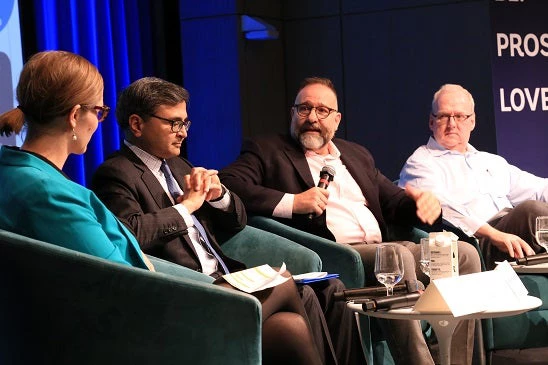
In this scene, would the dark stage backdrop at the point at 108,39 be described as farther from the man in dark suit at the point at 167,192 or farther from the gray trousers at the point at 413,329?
the gray trousers at the point at 413,329

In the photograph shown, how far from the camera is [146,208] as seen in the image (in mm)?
3506

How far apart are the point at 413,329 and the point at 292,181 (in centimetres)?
122

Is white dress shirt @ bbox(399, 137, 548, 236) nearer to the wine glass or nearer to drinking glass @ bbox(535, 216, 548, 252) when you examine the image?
drinking glass @ bbox(535, 216, 548, 252)

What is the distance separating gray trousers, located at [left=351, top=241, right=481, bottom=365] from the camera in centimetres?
331

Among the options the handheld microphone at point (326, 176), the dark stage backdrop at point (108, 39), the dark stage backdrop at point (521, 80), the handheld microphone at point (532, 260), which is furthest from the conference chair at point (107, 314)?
the dark stage backdrop at point (521, 80)

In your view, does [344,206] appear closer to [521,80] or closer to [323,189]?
[323,189]

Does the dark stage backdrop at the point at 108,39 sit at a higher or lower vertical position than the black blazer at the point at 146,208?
higher

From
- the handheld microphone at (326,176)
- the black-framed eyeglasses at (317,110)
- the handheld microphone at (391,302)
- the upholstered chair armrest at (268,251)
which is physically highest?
the black-framed eyeglasses at (317,110)

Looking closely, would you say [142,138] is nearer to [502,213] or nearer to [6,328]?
[6,328]

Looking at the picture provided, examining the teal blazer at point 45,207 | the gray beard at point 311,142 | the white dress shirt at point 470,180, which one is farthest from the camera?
the white dress shirt at point 470,180

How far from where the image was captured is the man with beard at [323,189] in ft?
13.5

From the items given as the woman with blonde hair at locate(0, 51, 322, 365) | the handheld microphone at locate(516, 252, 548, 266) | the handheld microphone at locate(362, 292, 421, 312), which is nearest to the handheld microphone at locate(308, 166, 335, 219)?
the handheld microphone at locate(516, 252, 548, 266)

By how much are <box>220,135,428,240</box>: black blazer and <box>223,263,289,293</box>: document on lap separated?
1126 millimetres

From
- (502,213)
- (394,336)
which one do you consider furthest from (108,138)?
(394,336)
